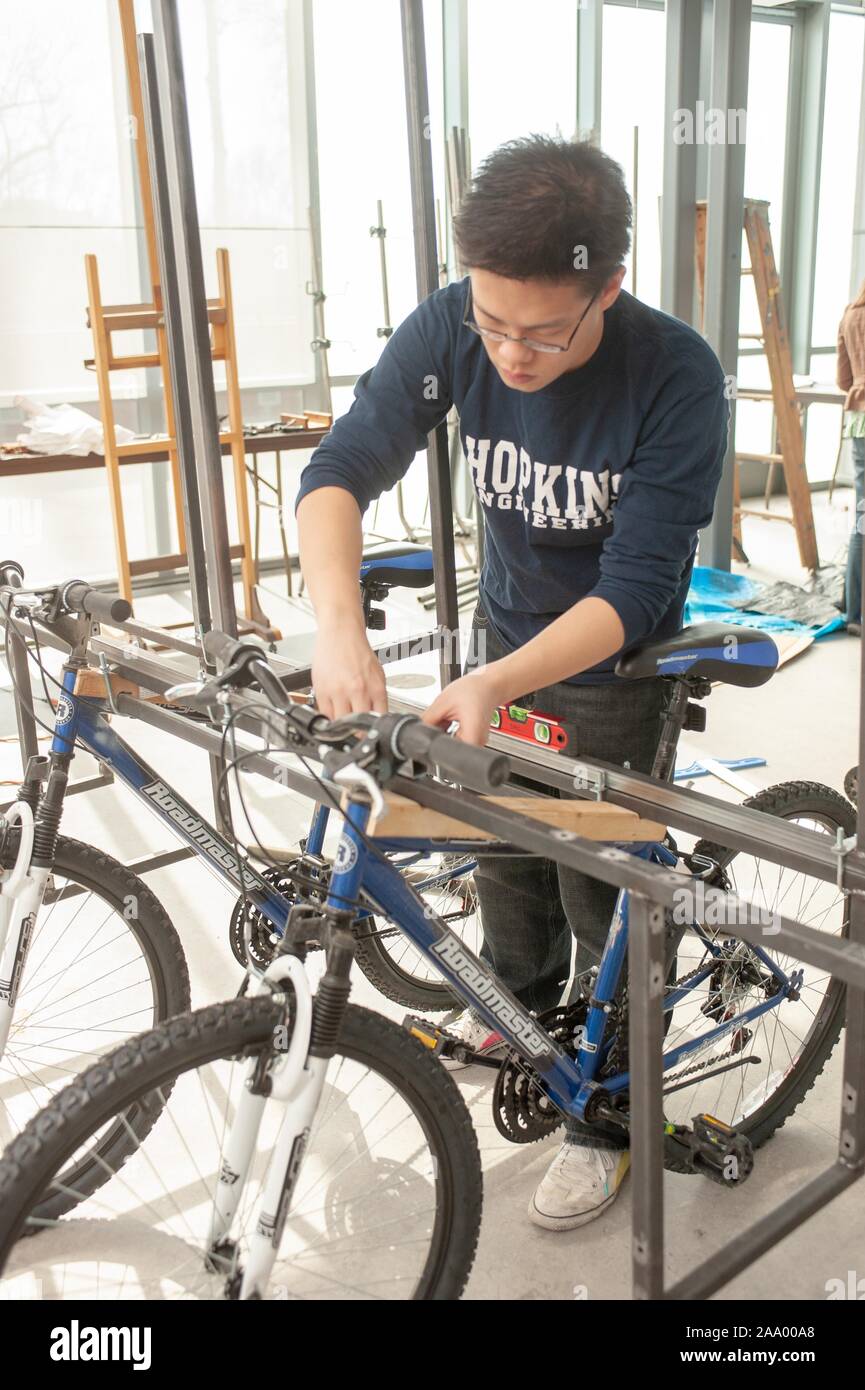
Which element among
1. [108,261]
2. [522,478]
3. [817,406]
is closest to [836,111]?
[817,406]

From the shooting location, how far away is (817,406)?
7.59 meters

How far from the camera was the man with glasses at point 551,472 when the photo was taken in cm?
125

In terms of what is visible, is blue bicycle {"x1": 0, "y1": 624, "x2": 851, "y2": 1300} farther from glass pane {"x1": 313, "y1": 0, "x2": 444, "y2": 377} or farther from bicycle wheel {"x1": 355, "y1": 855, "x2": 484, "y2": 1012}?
glass pane {"x1": 313, "y1": 0, "x2": 444, "y2": 377}

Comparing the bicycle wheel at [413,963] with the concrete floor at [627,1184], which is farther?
the bicycle wheel at [413,963]

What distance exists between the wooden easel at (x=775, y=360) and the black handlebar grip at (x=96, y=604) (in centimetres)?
386

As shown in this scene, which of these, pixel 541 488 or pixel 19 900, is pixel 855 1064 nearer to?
pixel 541 488

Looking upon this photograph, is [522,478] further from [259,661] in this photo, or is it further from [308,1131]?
[308,1131]

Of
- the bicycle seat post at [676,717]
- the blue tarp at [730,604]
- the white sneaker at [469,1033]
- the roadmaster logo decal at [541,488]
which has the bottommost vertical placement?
the blue tarp at [730,604]

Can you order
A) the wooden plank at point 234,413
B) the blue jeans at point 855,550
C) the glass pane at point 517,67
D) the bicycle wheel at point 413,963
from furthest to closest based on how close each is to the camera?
the glass pane at point 517,67, the blue jeans at point 855,550, the wooden plank at point 234,413, the bicycle wheel at point 413,963

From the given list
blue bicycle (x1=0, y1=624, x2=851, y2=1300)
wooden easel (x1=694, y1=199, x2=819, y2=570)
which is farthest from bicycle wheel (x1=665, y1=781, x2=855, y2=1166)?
wooden easel (x1=694, y1=199, x2=819, y2=570)

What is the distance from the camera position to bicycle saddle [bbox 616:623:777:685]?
4.86ft

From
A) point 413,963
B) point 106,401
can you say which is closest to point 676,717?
point 413,963

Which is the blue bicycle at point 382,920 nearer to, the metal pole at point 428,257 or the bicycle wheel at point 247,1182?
the metal pole at point 428,257

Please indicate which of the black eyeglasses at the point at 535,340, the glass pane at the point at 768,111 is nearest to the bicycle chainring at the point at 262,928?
the black eyeglasses at the point at 535,340
